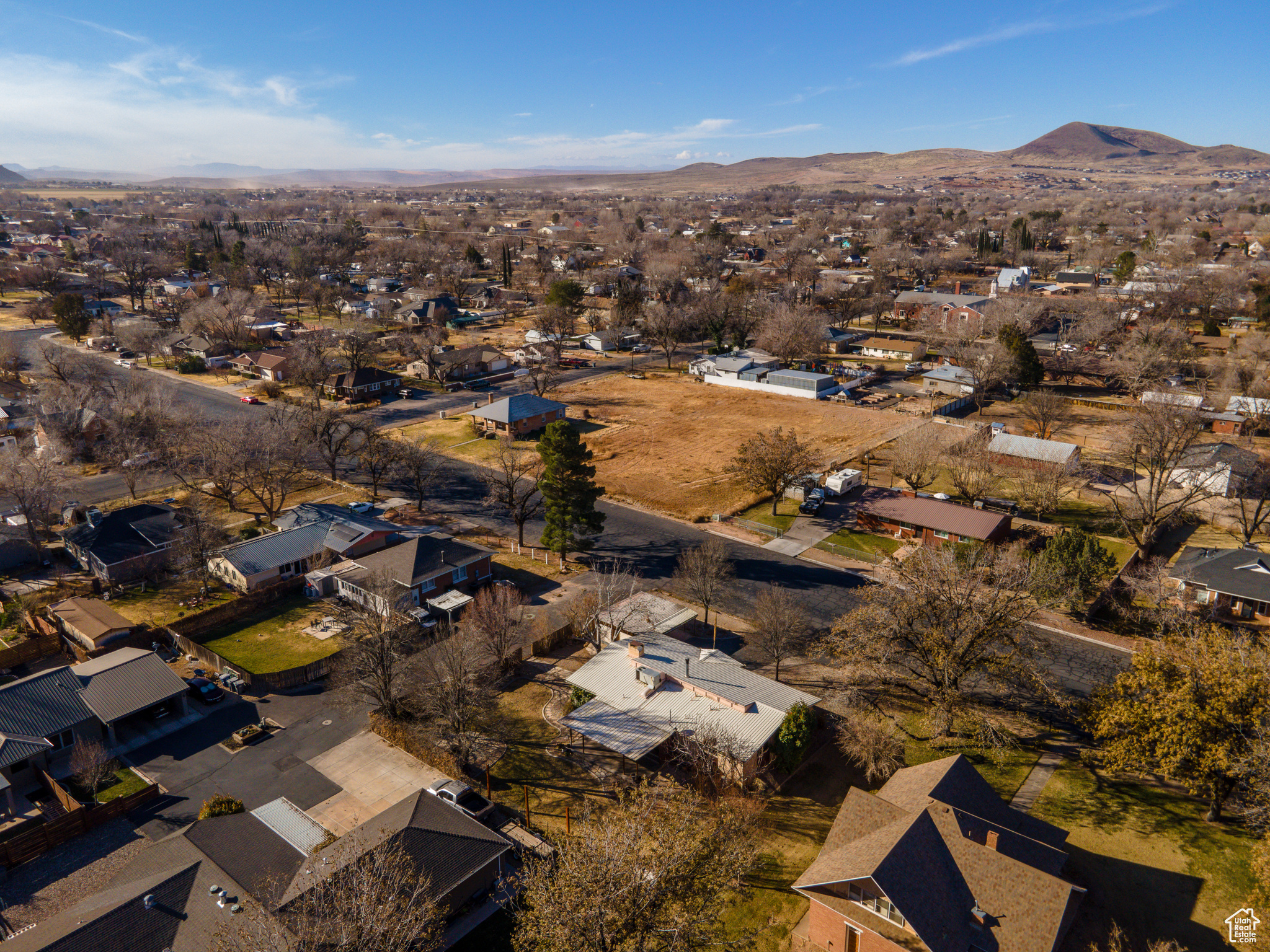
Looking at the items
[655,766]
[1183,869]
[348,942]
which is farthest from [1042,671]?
[348,942]

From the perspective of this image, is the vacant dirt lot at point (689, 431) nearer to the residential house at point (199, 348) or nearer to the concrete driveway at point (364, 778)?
the concrete driveway at point (364, 778)

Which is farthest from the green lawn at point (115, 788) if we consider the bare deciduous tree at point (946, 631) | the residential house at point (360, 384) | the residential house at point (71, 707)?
the residential house at point (360, 384)

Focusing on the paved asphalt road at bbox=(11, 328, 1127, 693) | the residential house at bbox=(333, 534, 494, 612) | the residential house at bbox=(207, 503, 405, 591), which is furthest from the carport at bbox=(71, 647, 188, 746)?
the paved asphalt road at bbox=(11, 328, 1127, 693)

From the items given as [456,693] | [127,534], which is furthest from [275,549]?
[456,693]

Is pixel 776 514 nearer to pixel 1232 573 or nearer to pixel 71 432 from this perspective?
pixel 1232 573

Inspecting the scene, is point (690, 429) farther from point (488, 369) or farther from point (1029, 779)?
point (1029, 779)
